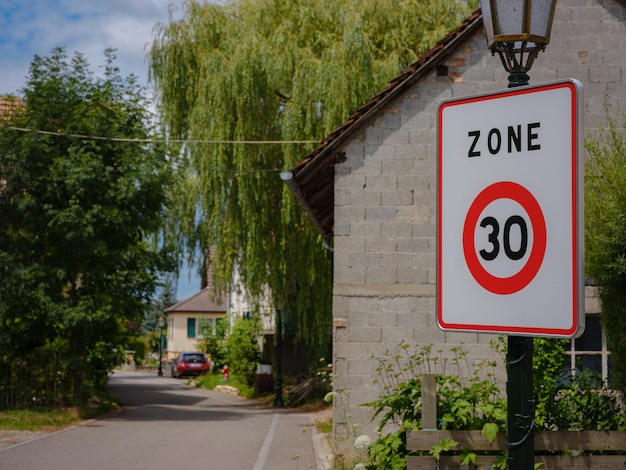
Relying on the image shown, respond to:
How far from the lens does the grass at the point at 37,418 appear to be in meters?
18.1

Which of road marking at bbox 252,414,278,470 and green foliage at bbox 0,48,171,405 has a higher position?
green foliage at bbox 0,48,171,405

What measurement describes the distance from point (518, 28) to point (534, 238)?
3.10 feet

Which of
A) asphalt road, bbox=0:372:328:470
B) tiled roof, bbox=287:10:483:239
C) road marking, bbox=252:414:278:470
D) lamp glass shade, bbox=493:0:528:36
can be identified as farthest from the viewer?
road marking, bbox=252:414:278:470

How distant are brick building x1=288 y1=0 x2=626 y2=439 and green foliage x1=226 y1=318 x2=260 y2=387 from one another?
20137 millimetres

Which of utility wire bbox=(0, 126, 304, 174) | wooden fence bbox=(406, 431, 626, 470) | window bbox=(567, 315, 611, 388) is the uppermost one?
utility wire bbox=(0, 126, 304, 174)

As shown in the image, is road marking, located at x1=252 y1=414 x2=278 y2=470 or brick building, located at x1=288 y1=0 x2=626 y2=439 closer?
brick building, located at x1=288 y1=0 x2=626 y2=439

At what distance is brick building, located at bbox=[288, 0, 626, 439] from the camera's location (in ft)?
40.0

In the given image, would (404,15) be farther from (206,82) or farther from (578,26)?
(578,26)

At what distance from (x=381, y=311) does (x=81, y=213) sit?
10.2m

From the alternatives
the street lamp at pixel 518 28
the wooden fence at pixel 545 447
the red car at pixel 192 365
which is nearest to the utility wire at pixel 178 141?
the wooden fence at pixel 545 447

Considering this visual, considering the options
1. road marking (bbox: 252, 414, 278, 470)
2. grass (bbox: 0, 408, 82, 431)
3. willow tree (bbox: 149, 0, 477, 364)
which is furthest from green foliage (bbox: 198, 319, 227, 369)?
road marking (bbox: 252, 414, 278, 470)

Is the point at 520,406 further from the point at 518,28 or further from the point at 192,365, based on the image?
the point at 192,365

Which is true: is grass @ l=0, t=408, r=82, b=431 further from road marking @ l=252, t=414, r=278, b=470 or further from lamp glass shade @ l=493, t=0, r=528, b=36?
lamp glass shade @ l=493, t=0, r=528, b=36

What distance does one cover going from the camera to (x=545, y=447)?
735 centimetres
